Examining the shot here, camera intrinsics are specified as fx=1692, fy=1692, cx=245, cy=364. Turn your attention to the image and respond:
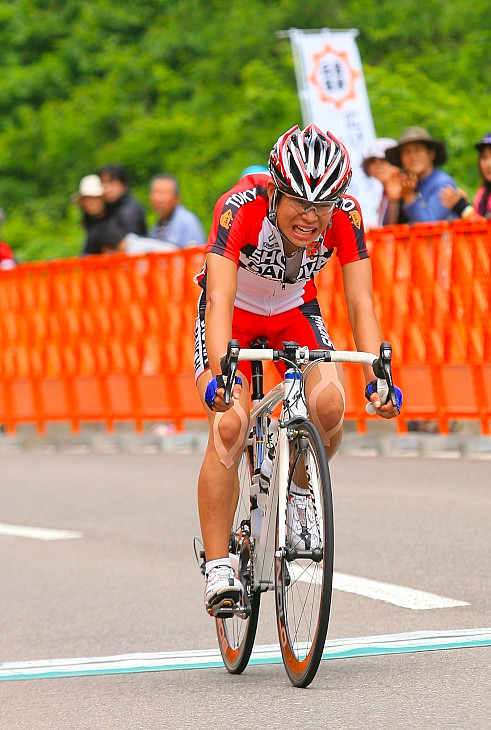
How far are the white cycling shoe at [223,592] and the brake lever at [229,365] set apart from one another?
2.39ft

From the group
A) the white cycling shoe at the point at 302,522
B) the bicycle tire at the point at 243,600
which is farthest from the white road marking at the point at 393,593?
the white cycling shoe at the point at 302,522

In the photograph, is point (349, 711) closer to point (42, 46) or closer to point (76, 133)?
point (76, 133)

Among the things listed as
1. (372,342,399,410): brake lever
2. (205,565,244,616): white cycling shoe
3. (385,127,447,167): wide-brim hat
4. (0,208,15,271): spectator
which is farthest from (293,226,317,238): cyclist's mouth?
(0,208,15,271): spectator

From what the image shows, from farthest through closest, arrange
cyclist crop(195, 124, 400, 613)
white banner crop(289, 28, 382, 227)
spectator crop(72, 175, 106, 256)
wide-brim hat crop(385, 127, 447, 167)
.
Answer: white banner crop(289, 28, 382, 227) → spectator crop(72, 175, 106, 256) → wide-brim hat crop(385, 127, 447, 167) → cyclist crop(195, 124, 400, 613)

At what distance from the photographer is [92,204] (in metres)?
16.9

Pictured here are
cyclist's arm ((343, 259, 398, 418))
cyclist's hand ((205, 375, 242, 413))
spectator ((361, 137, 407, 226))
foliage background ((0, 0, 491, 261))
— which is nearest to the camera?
cyclist's hand ((205, 375, 242, 413))

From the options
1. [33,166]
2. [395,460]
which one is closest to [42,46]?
[33,166]

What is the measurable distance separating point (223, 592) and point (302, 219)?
1.31 metres

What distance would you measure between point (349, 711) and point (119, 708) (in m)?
0.82

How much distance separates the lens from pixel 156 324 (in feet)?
52.4

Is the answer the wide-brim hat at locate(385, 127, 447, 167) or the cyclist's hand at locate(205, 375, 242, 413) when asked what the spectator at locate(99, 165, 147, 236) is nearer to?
the wide-brim hat at locate(385, 127, 447, 167)

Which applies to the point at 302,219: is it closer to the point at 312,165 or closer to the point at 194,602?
the point at 312,165

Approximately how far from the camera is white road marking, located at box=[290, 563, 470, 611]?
6.99m

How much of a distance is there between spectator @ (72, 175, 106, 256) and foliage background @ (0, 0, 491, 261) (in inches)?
437
